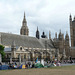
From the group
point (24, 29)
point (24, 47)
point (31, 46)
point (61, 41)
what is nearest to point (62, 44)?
point (61, 41)

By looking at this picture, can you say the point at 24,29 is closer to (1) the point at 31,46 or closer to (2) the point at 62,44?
(2) the point at 62,44

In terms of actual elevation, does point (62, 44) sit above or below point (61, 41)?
below

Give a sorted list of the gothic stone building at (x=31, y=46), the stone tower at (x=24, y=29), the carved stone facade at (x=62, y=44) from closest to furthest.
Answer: the gothic stone building at (x=31, y=46) → the carved stone facade at (x=62, y=44) → the stone tower at (x=24, y=29)

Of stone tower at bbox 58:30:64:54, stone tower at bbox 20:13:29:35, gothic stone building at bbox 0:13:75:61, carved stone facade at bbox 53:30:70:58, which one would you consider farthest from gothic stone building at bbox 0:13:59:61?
→ stone tower at bbox 20:13:29:35

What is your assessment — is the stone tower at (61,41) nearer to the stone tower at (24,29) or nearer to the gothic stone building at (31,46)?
the gothic stone building at (31,46)

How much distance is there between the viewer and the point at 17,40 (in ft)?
191

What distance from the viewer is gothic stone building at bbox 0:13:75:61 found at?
50375 millimetres

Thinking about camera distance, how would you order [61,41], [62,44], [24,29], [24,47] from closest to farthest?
[24,47] → [61,41] → [62,44] → [24,29]

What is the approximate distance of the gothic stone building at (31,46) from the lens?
165ft

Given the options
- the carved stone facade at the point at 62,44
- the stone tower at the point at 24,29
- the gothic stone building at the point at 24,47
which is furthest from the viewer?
the stone tower at the point at 24,29

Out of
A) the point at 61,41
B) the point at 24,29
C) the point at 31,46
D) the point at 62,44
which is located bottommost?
the point at 31,46

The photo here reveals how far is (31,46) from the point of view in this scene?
198 feet

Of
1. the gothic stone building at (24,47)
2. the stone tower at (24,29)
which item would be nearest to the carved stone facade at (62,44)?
the gothic stone building at (24,47)

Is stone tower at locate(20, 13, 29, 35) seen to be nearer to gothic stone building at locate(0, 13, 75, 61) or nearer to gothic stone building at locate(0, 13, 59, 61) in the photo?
gothic stone building at locate(0, 13, 75, 61)
